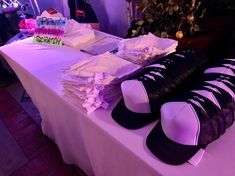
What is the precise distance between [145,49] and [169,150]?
430mm

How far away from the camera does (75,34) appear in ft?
4.40

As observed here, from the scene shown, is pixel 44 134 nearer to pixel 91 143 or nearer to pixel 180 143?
pixel 91 143

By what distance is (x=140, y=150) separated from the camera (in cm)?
66

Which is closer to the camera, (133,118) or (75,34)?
(133,118)

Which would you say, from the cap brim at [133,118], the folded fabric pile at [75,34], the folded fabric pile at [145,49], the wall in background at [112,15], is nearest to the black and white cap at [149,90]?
the cap brim at [133,118]

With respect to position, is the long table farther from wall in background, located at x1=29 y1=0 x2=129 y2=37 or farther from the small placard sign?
wall in background, located at x1=29 y1=0 x2=129 y2=37

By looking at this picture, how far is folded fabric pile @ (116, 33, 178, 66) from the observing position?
0.91 meters

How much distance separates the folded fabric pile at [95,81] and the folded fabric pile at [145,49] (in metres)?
0.05

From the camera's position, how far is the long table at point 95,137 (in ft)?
2.02

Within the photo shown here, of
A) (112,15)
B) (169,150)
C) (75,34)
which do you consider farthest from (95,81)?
(112,15)

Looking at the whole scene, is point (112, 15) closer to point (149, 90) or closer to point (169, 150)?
point (149, 90)

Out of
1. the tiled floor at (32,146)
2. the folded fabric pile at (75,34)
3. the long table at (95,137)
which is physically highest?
the folded fabric pile at (75,34)

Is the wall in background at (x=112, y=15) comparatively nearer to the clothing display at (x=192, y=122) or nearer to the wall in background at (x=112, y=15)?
the wall in background at (x=112, y=15)

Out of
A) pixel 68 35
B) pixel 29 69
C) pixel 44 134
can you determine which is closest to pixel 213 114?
pixel 29 69
